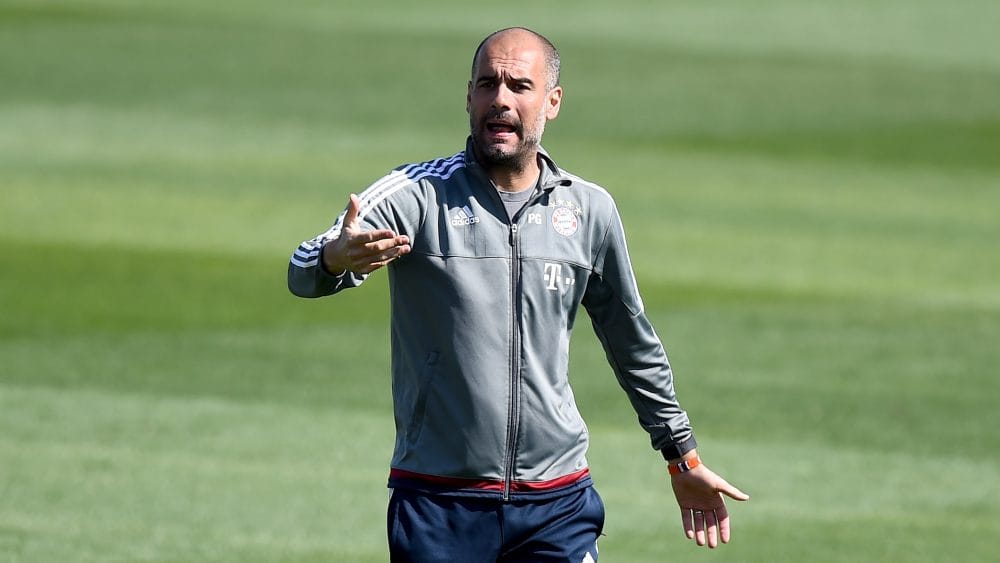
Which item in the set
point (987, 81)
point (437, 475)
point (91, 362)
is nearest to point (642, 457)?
point (91, 362)

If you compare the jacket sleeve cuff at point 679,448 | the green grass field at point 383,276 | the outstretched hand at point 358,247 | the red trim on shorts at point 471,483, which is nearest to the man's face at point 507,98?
the outstretched hand at point 358,247

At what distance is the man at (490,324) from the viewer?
5.42m

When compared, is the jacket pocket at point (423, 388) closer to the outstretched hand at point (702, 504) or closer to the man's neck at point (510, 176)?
the man's neck at point (510, 176)

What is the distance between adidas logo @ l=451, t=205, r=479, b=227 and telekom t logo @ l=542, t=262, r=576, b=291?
0.90 feet

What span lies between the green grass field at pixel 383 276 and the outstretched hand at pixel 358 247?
369 centimetres

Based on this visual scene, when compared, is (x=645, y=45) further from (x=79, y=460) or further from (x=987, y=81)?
(x=79, y=460)

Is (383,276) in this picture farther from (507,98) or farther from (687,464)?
(507,98)

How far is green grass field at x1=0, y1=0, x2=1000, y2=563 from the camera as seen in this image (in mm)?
9508

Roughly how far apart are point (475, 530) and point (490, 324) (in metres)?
0.66

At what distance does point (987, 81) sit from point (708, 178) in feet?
28.5

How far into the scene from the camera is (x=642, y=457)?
10.5 m

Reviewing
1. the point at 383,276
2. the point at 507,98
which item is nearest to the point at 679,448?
the point at 507,98

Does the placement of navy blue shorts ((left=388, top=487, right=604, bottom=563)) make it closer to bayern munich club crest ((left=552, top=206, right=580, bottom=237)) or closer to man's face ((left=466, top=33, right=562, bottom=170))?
bayern munich club crest ((left=552, top=206, right=580, bottom=237))

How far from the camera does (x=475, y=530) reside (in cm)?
547
